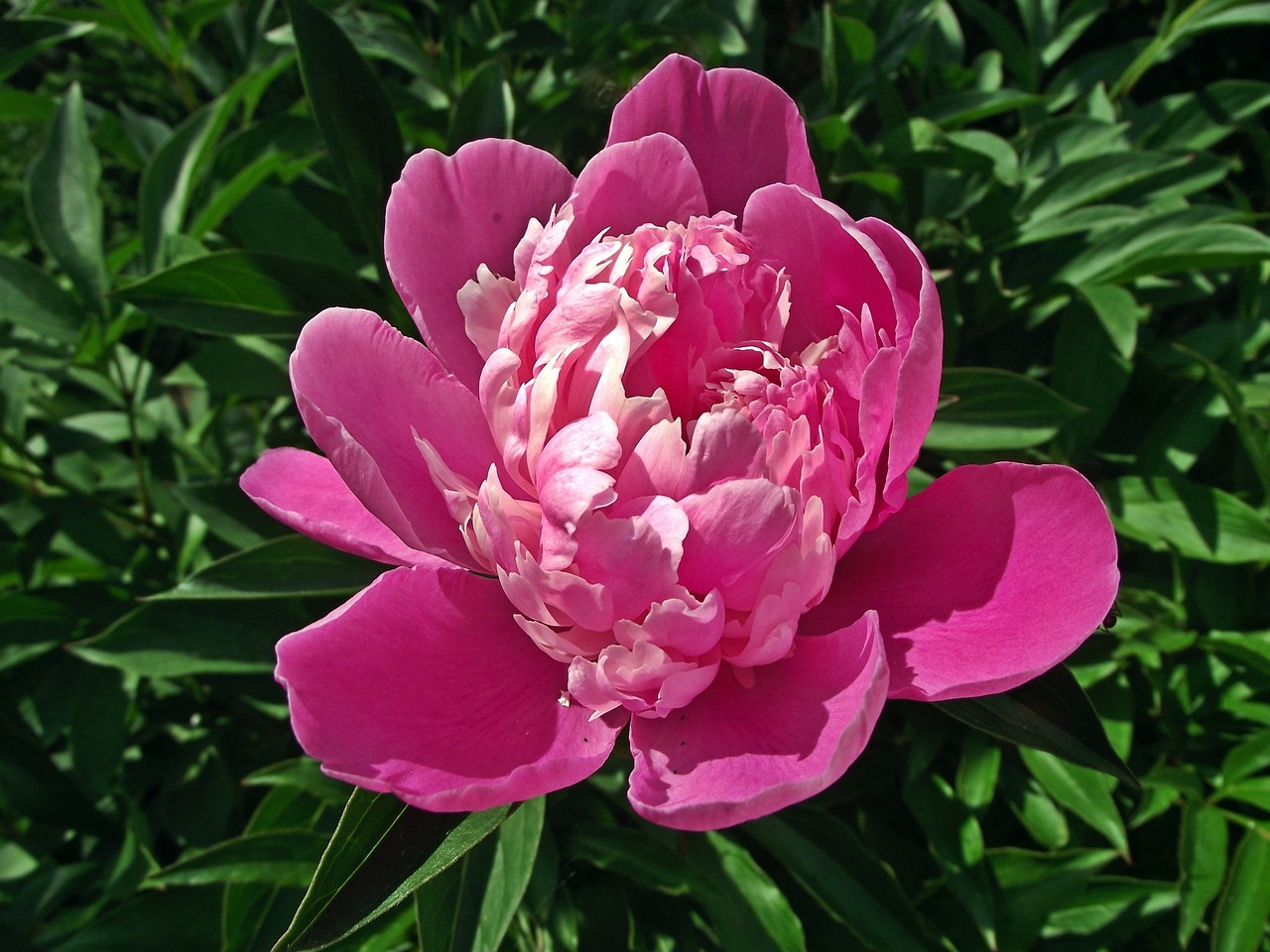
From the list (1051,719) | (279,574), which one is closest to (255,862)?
(279,574)

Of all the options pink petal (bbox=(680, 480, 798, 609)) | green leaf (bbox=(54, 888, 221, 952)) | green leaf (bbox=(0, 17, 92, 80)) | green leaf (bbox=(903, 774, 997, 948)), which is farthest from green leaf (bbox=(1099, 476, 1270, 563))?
green leaf (bbox=(0, 17, 92, 80))

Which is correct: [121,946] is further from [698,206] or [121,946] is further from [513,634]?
[698,206]

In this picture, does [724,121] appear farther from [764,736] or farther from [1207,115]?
[1207,115]

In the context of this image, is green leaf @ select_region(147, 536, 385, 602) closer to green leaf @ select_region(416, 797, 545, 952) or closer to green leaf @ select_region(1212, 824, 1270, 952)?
green leaf @ select_region(416, 797, 545, 952)

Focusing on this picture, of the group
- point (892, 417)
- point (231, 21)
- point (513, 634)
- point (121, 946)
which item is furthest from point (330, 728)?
point (231, 21)

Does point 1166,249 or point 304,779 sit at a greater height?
point 1166,249

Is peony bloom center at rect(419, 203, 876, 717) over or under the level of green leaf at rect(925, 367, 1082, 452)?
over
